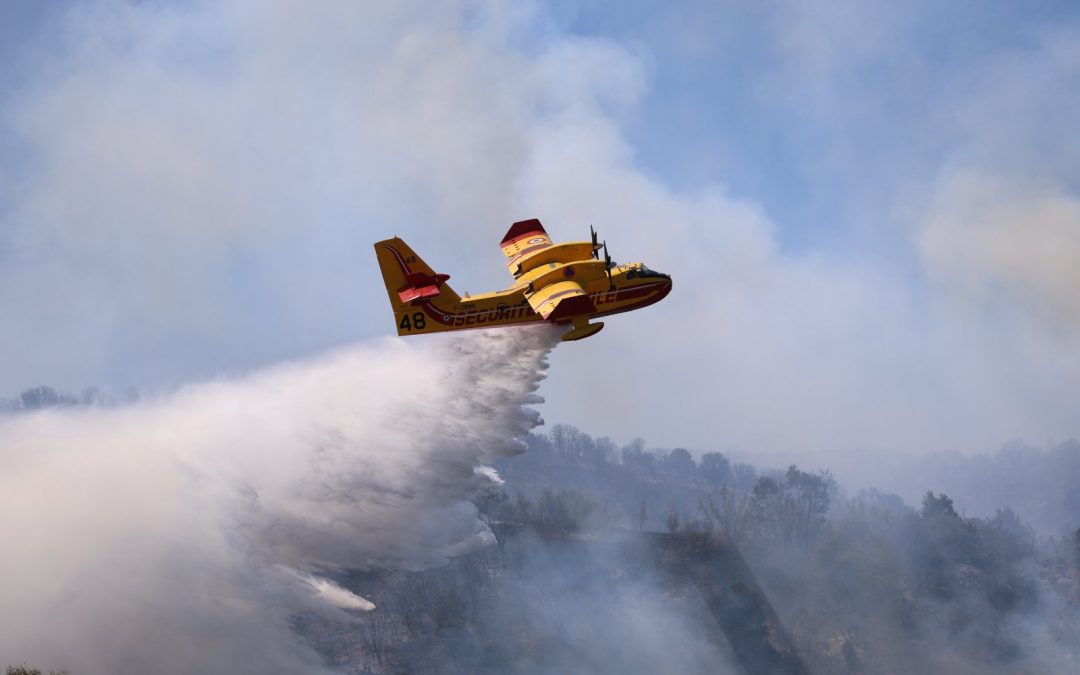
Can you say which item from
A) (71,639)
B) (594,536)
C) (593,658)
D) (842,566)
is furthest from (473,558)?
(71,639)

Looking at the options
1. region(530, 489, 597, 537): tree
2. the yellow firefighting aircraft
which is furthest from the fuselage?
region(530, 489, 597, 537): tree

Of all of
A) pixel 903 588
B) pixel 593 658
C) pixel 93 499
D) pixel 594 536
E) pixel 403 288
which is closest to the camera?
pixel 403 288

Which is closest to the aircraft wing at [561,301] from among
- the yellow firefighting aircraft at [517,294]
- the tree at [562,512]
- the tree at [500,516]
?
the yellow firefighting aircraft at [517,294]

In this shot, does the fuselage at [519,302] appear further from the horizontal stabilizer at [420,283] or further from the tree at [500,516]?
the tree at [500,516]

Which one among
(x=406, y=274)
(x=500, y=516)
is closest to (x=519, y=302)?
(x=406, y=274)

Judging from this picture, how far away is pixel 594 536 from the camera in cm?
10488

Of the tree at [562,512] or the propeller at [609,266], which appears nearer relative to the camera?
the propeller at [609,266]

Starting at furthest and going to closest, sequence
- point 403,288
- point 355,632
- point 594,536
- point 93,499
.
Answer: point 594,536, point 355,632, point 93,499, point 403,288

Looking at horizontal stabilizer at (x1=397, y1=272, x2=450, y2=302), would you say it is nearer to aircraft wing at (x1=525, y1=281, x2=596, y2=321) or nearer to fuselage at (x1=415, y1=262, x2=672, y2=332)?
fuselage at (x1=415, y1=262, x2=672, y2=332)

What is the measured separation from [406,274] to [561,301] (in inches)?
278

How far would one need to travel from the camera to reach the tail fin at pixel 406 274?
Answer: 49.6 metres

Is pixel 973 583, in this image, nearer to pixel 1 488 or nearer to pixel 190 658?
pixel 190 658

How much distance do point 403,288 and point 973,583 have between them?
70.2 meters

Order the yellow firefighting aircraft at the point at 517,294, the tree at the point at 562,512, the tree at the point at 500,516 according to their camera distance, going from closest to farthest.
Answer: the yellow firefighting aircraft at the point at 517,294
the tree at the point at 500,516
the tree at the point at 562,512
